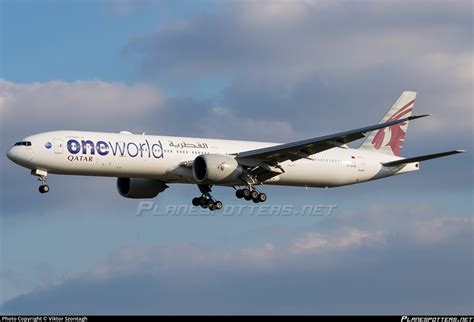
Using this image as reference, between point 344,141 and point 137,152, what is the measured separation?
11898 millimetres

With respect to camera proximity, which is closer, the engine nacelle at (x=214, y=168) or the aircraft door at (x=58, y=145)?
the aircraft door at (x=58, y=145)

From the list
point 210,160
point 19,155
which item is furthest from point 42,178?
point 210,160

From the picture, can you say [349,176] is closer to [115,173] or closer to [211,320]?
[115,173]

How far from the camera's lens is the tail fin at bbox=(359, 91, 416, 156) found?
72438 millimetres

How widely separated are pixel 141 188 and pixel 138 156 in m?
7.47

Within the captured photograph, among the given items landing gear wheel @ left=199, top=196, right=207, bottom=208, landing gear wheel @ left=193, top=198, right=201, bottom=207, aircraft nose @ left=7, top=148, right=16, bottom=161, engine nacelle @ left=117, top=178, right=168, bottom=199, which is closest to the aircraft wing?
landing gear wheel @ left=199, top=196, right=207, bottom=208

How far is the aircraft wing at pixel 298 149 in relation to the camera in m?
61.2

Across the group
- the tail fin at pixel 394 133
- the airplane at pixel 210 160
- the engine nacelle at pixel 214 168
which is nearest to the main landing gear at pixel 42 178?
the airplane at pixel 210 160

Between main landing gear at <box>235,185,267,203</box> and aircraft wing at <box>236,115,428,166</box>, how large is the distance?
1854mm

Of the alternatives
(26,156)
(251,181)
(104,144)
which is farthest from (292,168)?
(26,156)

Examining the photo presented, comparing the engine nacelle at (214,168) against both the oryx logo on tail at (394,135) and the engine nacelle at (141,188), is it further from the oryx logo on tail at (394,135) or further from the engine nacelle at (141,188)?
the oryx logo on tail at (394,135)

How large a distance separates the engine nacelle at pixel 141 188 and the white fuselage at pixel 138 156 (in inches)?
97.8

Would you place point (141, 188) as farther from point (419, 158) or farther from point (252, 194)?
point (419, 158)

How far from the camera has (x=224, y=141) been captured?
65500mm
